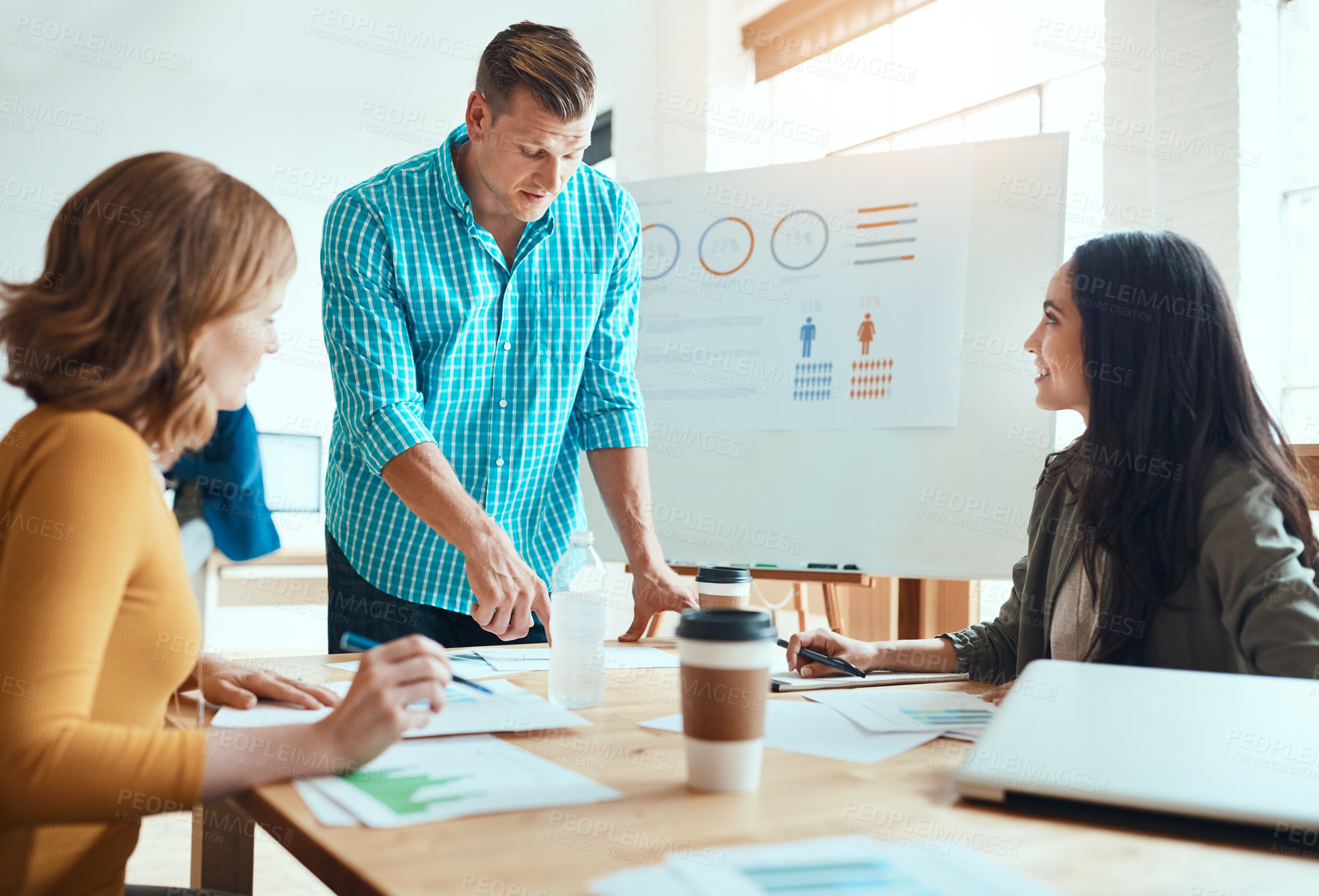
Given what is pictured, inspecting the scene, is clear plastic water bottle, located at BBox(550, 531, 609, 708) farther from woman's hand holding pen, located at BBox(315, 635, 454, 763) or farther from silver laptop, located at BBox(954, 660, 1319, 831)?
silver laptop, located at BBox(954, 660, 1319, 831)

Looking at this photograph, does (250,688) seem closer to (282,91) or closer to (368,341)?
(368,341)

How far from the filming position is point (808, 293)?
249 centimetres

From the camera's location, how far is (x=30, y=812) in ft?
2.07

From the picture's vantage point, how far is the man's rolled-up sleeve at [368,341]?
4.63ft

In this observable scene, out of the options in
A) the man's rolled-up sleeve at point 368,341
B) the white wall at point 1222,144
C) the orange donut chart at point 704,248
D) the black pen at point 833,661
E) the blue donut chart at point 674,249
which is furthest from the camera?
the blue donut chart at point 674,249

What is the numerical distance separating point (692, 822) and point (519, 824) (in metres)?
0.11

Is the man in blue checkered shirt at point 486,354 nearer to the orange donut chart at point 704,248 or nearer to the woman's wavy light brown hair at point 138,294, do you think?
the woman's wavy light brown hair at point 138,294

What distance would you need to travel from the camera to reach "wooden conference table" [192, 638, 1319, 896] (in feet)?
1.71

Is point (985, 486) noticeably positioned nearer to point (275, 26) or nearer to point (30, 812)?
point (30, 812)

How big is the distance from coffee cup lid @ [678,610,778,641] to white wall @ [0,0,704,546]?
3.42 meters

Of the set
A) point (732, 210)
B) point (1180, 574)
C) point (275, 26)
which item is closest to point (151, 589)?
point (1180, 574)

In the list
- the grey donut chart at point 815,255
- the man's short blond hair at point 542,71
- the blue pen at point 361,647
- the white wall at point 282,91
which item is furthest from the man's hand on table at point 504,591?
the white wall at point 282,91

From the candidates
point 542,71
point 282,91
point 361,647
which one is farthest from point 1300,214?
point 282,91

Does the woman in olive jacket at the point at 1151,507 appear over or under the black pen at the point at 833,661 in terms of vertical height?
over
